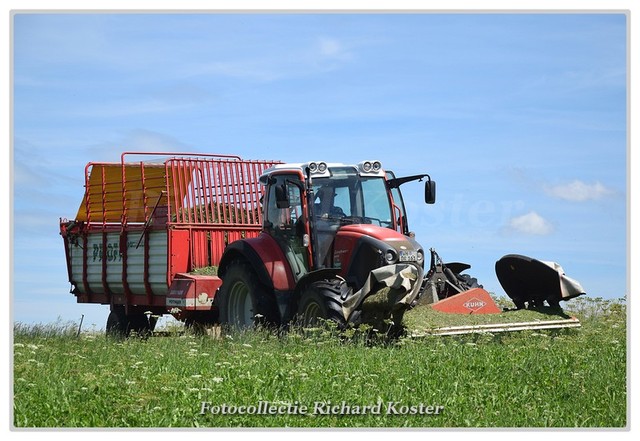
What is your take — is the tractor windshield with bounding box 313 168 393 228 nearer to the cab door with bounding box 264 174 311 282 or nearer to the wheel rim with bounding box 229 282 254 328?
the cab door with bounding box 264 174 311 282

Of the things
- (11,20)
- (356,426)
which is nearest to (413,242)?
(356,426)

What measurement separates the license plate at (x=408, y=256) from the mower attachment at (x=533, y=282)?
6.64 feet

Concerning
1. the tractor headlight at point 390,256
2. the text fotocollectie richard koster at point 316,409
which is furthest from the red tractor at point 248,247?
the text fotocollectie richard koster at point 316,409

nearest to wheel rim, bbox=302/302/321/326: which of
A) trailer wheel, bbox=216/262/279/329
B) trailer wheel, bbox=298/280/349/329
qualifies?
trailer wheel, bbox=298/280/349/329

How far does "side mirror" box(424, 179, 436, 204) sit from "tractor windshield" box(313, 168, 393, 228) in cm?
55

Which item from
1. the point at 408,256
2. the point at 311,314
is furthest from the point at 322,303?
the point at 408,256

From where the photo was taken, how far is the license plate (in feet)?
38.5

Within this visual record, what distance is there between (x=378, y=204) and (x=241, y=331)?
243 cm

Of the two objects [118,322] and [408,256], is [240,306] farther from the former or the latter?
[118,322]

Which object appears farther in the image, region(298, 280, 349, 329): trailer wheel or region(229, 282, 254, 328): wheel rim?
region(229, 282, 254, 328): wheel rim

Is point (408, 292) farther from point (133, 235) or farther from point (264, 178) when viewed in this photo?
point (133, 235)

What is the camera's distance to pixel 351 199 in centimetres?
1259

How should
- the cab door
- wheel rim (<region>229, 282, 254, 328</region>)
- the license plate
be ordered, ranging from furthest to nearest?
1. wheel rim (<region>229, 282, 254, 328</region>)
2. the cab door
3. the license plate

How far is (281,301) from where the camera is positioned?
1244cm
